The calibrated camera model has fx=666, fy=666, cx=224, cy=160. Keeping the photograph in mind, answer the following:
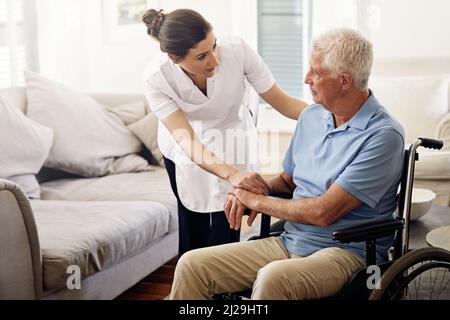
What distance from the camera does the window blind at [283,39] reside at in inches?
191

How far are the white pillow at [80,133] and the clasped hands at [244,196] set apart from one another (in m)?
1.41

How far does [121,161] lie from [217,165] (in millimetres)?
1299

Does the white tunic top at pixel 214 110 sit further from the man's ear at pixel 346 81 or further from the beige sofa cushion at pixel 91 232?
the man's ear at pixel 346 81

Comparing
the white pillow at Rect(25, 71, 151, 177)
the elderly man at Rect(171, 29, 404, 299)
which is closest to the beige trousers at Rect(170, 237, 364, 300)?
the elderly man at Rect(171, 29, 404, 299)

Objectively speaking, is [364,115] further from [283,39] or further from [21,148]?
[283,39]

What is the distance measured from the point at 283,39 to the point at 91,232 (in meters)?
2.95

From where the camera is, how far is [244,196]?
6.07 ft

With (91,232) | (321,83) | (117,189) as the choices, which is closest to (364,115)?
(321,83)

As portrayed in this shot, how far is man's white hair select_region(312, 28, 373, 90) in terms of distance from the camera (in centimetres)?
168

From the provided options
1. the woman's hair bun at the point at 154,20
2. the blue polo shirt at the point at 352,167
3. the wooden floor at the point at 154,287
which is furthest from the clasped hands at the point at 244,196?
the wooden floor at the point at 154,287

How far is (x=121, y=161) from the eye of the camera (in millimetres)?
3266

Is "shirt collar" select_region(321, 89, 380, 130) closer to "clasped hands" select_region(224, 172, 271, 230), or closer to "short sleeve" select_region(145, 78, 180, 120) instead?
"clasped hands" select_region(224, 172, 271, 230)

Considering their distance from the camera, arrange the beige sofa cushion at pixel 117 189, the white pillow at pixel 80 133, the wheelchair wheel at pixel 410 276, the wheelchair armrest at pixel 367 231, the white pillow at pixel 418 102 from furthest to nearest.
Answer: the white pillow at pixel 418 102, the white pillow at pixel 80 133, the beige sofa cushion at pixel 117 189, the wheelchair armrest at pixel 367 231, the wheelchair wheel at pixel 410 276
